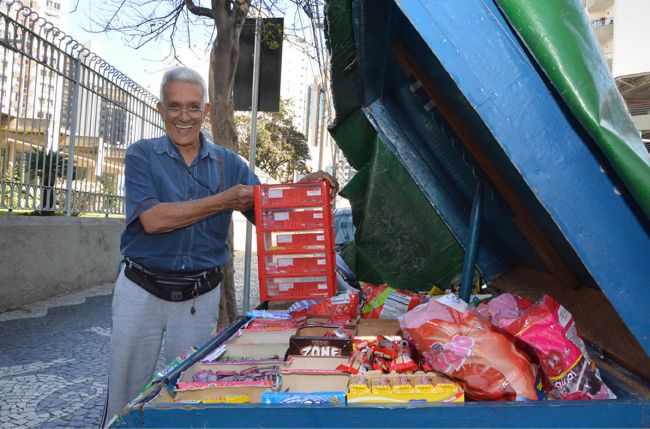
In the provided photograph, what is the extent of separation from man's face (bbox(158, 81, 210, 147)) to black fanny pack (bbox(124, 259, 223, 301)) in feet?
1.93

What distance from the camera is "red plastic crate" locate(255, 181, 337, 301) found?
3021 mm

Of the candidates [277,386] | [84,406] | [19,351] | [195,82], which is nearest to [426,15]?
[277,386]

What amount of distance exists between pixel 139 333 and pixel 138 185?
2.11 ft

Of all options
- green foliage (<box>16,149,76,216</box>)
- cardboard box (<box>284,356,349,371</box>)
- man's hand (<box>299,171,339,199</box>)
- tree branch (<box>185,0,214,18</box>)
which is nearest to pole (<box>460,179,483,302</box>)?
man's hand (<box>299,171,339,199</box>)

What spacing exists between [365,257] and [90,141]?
6276 millimetres

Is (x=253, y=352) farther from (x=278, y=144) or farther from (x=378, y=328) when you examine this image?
(x=278, y=144)

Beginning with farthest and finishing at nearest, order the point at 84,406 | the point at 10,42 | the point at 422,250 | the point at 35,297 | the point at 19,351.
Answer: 1. the point at 35,297
2. the point at 10,42
3. the point at 19,351
4. the point at 84,406
5. the point at 422,250

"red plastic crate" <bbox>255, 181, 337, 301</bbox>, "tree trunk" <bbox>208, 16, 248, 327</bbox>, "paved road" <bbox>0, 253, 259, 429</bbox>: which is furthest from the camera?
"tree trunk" <bbox>208, 16, 248, 327</bbox>

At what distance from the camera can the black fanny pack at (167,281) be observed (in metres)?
2.34

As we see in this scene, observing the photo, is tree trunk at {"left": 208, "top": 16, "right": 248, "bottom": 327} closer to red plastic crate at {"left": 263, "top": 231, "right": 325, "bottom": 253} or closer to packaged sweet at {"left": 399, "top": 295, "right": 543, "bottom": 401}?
red plastic crate at {"left": 263, "top": 231, "right": 325, "bottom": 253}

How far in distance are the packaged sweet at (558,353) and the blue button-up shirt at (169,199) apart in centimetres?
143

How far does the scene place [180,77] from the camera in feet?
8.01

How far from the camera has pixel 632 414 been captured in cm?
119

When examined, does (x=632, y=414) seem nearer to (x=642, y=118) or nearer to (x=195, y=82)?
(x=195, y=82)
